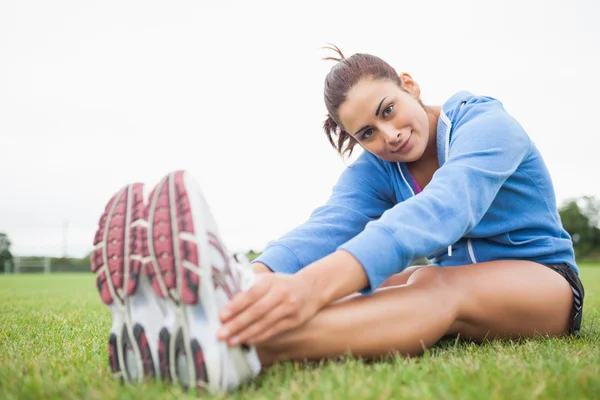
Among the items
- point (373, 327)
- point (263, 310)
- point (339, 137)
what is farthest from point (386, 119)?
point (263, 310)

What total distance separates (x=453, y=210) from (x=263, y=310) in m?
0.69

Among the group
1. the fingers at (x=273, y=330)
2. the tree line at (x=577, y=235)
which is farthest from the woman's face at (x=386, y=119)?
the tree line at (x=577, y=235)

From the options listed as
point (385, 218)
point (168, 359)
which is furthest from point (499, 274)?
point (168, 359)

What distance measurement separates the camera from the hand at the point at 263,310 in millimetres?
1315

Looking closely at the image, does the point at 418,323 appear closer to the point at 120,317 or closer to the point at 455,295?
the point at 455,295

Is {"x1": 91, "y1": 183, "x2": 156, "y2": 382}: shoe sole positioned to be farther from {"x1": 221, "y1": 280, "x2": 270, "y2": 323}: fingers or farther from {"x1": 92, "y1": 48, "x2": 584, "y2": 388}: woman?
{"x1": 221, "y1": 280, "x2": 270, "y2": 323}: fingers

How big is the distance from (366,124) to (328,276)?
102 cm

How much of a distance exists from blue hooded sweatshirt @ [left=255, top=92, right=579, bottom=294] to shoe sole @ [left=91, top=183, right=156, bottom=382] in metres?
0.60

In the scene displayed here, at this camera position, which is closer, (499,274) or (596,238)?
(499,274)

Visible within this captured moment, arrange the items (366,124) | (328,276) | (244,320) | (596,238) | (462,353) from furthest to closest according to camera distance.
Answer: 1. (596,238)
2. (366,124)
3. (462,353)
4. (328,276)
5. (244,320)

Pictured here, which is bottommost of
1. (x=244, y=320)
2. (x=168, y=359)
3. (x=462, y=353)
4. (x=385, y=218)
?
(x=462, y=353)

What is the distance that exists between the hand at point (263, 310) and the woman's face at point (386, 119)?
1.08 m

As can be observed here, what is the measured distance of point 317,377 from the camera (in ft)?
4.47

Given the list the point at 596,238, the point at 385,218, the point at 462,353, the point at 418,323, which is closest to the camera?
the point at 385,218
